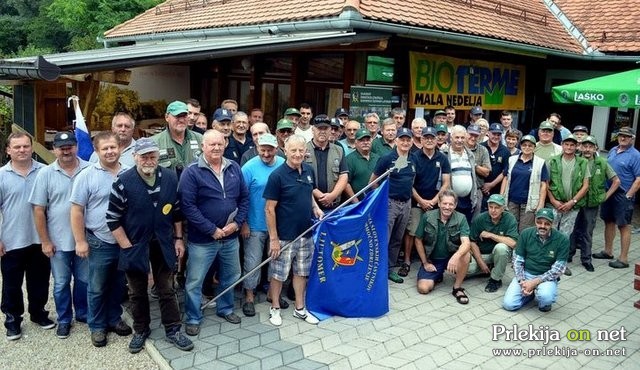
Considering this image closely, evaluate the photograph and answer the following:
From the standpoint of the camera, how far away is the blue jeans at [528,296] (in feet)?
17.1

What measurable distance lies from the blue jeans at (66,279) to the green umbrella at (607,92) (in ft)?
17.3

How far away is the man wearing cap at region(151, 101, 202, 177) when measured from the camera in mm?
4766

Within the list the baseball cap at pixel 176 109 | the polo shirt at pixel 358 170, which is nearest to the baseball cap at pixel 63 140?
the baseball cap at pixel 176 109

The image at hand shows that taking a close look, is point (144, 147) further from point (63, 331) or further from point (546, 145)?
point (546, 145)

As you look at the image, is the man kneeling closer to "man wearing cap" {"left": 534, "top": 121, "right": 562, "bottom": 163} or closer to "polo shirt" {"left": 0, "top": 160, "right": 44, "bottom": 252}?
"man wearing cap" {"left": 534, "top": 121, "right": 562, "bottom": 163}

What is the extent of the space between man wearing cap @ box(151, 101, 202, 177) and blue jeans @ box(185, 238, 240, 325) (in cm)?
82

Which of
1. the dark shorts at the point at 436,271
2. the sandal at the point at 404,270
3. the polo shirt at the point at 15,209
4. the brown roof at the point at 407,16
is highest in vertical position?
the brown roof at the point at 407,16

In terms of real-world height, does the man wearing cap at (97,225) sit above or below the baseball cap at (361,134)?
below

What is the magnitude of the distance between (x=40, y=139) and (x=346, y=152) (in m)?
3.89

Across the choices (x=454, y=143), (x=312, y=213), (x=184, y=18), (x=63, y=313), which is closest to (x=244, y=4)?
(x=184, y=18)

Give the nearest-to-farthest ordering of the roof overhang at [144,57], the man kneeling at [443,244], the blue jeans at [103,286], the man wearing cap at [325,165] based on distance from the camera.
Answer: the blue jeans at [103,286], the roof overhang at [144,57], the man wearing cap at [325,165], the man kneeling at [443,244]

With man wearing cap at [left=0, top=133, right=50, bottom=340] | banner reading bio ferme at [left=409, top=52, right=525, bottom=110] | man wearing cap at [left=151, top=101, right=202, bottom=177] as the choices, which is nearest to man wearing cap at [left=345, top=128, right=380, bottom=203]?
man wearing cap at [left=151, top=101, right=202, bottom=177]

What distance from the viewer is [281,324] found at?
4773 millimetres

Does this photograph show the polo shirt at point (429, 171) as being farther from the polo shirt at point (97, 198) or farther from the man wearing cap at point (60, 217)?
the man wearing cap at point (60, 217)
